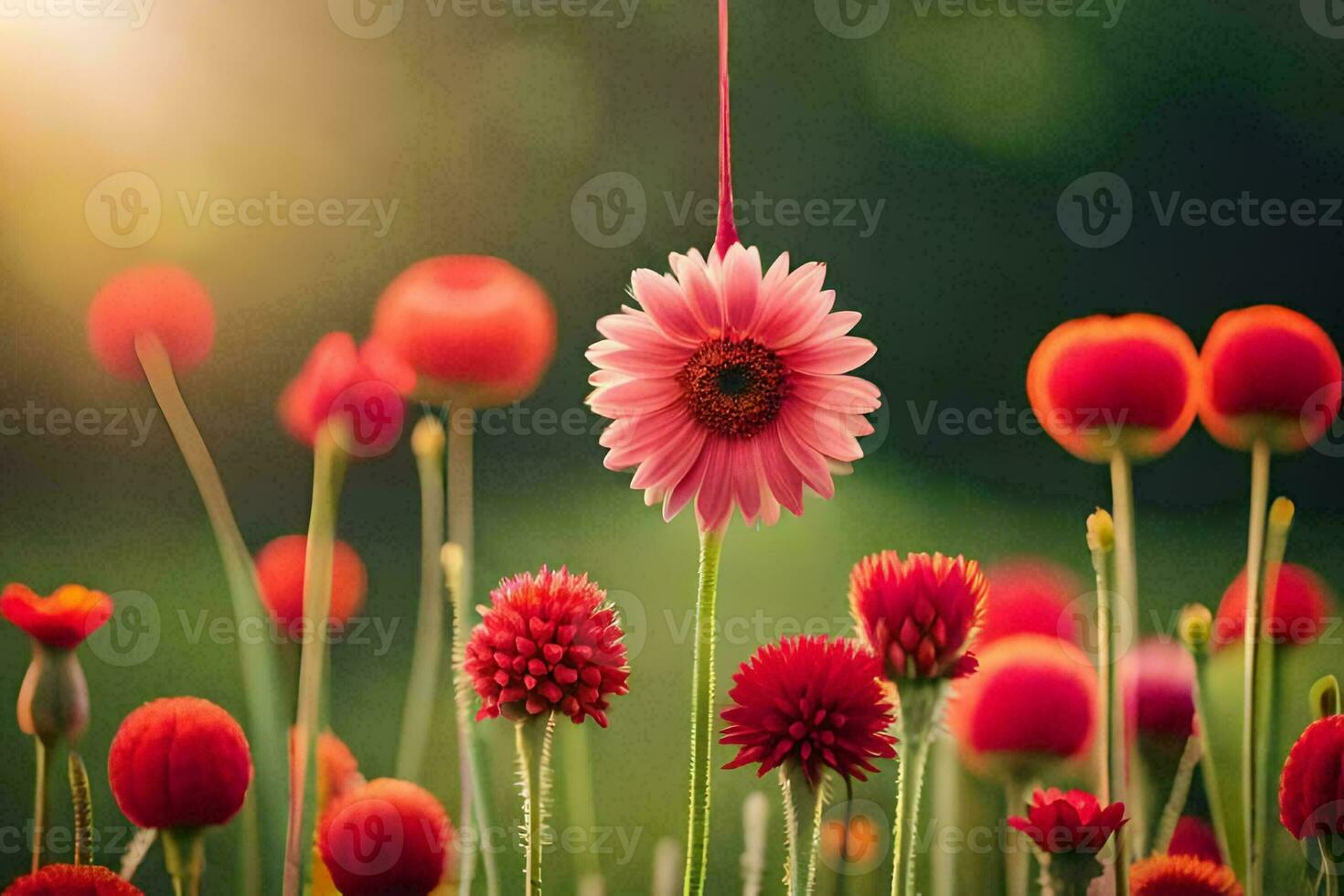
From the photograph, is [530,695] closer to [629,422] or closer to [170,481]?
[629,422]

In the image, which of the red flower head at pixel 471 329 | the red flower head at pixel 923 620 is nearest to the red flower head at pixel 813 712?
the red flower head at pixel 923 620

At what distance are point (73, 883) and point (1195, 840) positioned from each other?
4.04ft

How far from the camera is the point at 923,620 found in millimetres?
1127

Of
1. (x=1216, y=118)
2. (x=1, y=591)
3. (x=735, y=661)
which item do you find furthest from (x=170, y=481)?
(x=1216, y=118)

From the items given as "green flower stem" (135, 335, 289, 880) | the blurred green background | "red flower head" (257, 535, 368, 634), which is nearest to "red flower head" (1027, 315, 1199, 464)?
the blurred green background

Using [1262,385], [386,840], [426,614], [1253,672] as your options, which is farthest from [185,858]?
[1262,385]

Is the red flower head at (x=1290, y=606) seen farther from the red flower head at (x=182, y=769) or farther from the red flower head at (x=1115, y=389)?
the red flower head at (x=182, y=769)

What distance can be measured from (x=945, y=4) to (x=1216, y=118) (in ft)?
1.09

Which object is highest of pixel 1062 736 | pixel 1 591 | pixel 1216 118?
pixel 1216 118

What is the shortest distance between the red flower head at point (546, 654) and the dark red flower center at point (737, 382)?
0.24m

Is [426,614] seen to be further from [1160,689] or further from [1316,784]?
[1316,784]

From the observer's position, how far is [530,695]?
3.72 ft

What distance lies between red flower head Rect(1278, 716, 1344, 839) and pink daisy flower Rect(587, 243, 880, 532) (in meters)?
0.59

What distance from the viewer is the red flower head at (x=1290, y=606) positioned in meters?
1.27
